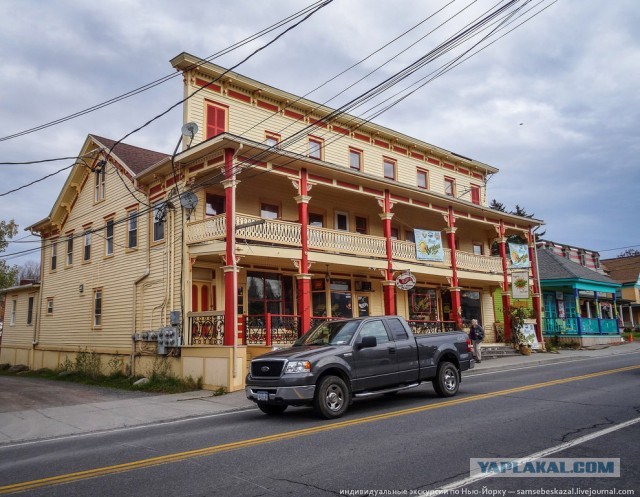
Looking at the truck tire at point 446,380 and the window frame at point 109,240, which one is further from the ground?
the window frame at point 109,240

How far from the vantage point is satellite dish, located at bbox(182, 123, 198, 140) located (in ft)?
57.6

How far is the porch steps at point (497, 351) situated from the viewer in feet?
75.7

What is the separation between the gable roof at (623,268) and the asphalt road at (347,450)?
4646 cm

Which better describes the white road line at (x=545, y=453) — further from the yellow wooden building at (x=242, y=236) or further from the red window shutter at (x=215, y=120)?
the red window shutter at (x=215, y=120)

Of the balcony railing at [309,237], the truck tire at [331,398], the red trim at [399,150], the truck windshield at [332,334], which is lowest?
the truck tire at [331,398]

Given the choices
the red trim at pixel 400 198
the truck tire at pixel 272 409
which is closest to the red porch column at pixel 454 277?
the red trim at pixel 400 198

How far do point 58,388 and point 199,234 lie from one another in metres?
7.02

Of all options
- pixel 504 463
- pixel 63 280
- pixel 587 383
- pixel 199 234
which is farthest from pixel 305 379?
pixel 63 280

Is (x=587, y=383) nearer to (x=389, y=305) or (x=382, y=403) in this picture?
(x=382, y=403)

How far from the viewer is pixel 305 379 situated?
9195 mm

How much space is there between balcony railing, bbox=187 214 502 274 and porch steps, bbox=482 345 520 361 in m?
3.95

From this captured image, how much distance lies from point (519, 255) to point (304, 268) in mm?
14526

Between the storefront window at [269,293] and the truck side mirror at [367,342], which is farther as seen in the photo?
the storefront window at [269,293]

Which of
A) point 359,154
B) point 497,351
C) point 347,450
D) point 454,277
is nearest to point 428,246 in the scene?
point 454,277
